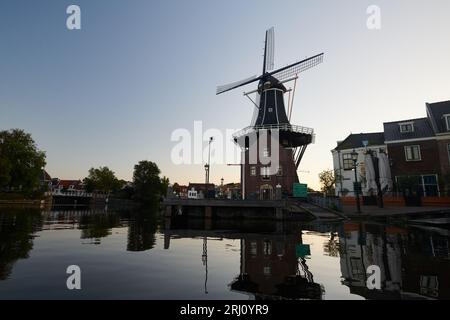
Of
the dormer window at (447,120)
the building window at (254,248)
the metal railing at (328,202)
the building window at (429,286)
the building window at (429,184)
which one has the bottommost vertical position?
the building window at (254,248)

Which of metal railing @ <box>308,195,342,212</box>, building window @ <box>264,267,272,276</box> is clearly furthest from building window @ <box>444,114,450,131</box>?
building window @ <box>264,267,272,276</box>

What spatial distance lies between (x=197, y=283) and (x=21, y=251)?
845cm

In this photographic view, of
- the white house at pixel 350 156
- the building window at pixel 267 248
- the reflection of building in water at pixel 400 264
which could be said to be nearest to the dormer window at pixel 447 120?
the white house at pixel 350 156

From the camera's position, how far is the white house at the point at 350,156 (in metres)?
39.7

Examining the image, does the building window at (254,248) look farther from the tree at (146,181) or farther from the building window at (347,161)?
the tree at (146,181)

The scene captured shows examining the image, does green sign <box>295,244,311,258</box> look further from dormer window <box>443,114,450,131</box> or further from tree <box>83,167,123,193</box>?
tree <box>83,167,123,193</box>

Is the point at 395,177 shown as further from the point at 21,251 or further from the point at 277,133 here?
the point at 21,251

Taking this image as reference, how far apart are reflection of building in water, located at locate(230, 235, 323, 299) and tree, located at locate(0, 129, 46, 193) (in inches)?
2485

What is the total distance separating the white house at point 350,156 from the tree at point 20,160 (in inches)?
2487

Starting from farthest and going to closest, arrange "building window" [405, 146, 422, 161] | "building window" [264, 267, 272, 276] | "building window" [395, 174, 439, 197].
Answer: "building window" [405, 146, 422, 161]
"building window" [395, 174, 439, 197]
"building window" [264, 267, 272, 276]

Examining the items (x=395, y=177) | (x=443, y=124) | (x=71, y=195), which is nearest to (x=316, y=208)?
(x=395, y=177)

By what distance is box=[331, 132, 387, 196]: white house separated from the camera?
1563 inches

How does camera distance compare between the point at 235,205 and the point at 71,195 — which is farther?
the point at 71,195
